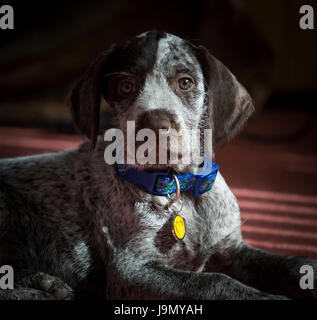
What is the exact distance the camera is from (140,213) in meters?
1.91

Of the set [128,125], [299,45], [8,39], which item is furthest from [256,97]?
[128,125]

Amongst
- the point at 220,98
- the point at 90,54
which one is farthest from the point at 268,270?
the point at 90,54

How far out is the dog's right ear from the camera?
1.90m

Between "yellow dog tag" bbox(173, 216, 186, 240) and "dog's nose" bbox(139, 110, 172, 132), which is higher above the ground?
"dog's nose" bbox(139, 110, 172, 132)

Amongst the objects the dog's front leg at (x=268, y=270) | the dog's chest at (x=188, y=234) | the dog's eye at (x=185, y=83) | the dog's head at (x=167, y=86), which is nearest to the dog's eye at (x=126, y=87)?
the dog's head at (x=167, y=86)

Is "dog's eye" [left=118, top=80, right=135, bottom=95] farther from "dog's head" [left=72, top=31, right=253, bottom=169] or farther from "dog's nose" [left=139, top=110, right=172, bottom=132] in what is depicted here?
"dog's nose" [left=139, top=110, right=172, bottom=132]

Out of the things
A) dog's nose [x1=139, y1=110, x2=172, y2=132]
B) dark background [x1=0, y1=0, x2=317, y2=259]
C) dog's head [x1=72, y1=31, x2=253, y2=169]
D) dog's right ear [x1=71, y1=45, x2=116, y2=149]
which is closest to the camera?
dog's nose [x1=139, y1=110, x2=172, y2=132]

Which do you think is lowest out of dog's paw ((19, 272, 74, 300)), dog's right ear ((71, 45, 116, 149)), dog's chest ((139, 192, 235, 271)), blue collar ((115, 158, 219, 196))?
dog's paw ((19, 272, 74, 300))

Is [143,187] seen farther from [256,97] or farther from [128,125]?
[256,97]

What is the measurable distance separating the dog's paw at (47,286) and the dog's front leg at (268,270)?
63 centimetres

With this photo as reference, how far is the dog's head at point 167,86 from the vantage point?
180 centimetres

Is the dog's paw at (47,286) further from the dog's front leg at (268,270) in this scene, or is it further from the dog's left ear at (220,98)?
the dog's left ear at (220,98)

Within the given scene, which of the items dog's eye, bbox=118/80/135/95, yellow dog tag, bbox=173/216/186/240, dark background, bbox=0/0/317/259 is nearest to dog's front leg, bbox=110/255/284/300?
yellow dog tag, bbox=173/216/186/240
